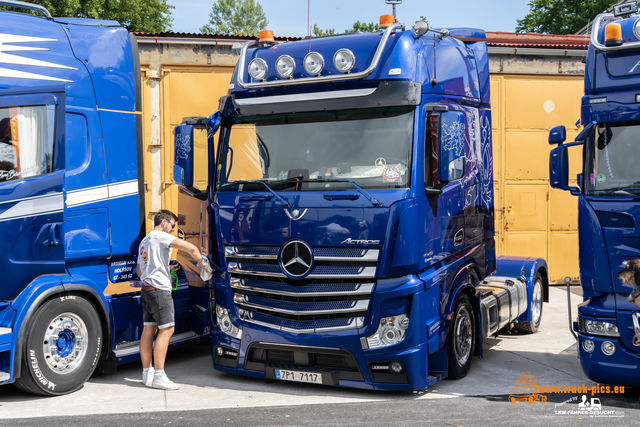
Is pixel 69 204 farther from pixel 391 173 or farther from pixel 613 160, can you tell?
pixel 613 160

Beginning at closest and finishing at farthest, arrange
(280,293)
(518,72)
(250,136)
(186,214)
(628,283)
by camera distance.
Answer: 1. (628,283)
2. (280,293)
3. (250,136)
4. (186,214)
5. (518,72)

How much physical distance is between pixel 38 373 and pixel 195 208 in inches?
97.2

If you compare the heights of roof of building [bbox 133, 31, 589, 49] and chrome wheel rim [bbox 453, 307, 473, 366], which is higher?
roof of building [bbox 133, 31, 589, 49]

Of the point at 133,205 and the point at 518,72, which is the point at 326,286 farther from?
the point at 518,72

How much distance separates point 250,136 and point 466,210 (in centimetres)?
246

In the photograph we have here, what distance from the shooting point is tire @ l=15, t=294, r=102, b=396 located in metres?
5.75

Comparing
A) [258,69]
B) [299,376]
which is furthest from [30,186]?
[299,376]

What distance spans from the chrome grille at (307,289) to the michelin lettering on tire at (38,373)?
189 centimetres

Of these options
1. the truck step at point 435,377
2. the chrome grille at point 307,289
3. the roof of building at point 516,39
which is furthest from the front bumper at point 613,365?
the roof of building at point 516,39

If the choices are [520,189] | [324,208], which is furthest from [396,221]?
[520,189]

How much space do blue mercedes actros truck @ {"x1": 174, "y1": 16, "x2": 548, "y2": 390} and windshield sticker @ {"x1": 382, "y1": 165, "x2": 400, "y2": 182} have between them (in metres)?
0.01

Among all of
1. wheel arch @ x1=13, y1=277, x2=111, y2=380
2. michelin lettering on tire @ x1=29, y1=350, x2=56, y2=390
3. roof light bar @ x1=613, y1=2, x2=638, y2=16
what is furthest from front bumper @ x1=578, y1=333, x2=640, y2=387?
michelin lettering on tire @ x1=29, y1=350, x2=56, y2=390

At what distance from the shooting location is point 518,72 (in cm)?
1288

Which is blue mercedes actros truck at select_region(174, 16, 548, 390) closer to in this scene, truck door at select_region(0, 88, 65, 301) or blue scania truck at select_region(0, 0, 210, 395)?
blue scania truck at select_region(0, 0, 210, 395)
